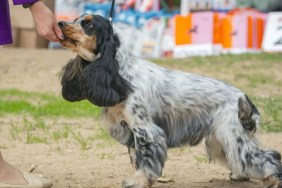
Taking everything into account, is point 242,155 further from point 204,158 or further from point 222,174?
A: point 204,158

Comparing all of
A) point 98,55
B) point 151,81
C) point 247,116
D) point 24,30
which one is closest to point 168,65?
point 24,30

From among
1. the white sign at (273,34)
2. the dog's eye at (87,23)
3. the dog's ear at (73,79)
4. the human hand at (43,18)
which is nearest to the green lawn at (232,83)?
the white sign at (273,34)

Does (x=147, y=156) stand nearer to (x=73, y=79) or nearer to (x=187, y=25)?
(x=73, y=79)

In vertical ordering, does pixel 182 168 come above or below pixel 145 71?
below

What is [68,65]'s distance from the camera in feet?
18.3

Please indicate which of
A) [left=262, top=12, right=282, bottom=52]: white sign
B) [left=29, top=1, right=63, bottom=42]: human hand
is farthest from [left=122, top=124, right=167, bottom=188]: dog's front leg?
[left=262, top=12, right=282, bottom=52]: white sign

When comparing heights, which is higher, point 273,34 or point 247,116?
point 247,116

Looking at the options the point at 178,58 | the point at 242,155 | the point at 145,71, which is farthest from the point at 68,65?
the point at 178,58

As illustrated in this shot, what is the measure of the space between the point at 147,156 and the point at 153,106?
0.36 meters

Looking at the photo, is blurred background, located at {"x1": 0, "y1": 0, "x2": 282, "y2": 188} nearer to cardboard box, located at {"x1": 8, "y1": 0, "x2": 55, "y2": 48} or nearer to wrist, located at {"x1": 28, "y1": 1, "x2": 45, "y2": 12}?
cardboard box, located at {"x1": 8, "y1": 0, "x2": 55, "y2": 48}

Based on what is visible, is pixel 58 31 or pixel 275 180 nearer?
pixel 58 31

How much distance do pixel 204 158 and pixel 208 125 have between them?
145 cm

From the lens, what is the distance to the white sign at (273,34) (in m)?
15.3

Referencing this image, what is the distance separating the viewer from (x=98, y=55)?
5.27 m
